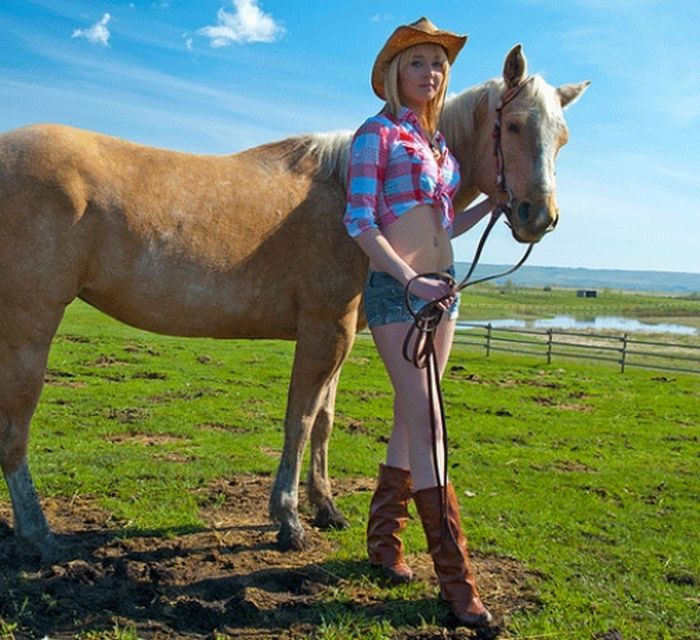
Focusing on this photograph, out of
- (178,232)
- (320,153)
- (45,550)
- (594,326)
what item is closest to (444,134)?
(320,153)

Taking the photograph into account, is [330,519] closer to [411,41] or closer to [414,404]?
[414,404]

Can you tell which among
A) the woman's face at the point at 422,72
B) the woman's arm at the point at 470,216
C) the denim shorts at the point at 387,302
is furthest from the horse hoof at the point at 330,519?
the woman's face at the point at 422,72

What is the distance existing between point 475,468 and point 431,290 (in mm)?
4353

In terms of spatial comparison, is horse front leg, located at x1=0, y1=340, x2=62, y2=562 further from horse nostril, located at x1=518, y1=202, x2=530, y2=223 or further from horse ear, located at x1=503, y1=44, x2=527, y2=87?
horse ear, located at x1=503, y1=44, x2=527, y2=87

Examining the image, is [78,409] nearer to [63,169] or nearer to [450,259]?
[63,169]

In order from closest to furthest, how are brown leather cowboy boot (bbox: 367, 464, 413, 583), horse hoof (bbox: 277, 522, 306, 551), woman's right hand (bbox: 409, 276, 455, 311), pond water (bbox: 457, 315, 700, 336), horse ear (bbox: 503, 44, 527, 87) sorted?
woman's right hand (bbox: 409, 276, 455, 311) < horse ear (bbox: 503, 44, 527, 87) < brown leather cowboy boot (bbox: 367, 464, 413, 583) < horse hoof (bbox: 277, 522, 306, 551) < pond water (bbox: 457, 315, 700, 336)

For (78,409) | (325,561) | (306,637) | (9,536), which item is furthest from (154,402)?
(306,637)

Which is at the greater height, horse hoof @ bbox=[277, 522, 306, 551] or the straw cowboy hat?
the straw cowboy hat

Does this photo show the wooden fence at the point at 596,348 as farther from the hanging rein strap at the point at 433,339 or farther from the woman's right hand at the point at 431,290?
the woman's right hand at the point at 431,290

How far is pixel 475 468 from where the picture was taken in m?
7.13

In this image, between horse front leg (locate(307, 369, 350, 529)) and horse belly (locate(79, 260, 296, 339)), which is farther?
horse front leg (locate(307, 369, 350, 529))

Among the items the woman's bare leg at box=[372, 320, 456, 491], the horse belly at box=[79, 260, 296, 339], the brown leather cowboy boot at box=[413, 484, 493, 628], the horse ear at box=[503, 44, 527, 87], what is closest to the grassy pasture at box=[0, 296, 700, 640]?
the brown leather cowboy boot at box=[413, 484, 493, 628]

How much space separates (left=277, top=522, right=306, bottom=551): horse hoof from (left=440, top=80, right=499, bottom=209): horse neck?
2371mm

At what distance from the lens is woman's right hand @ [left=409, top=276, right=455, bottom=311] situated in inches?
125
